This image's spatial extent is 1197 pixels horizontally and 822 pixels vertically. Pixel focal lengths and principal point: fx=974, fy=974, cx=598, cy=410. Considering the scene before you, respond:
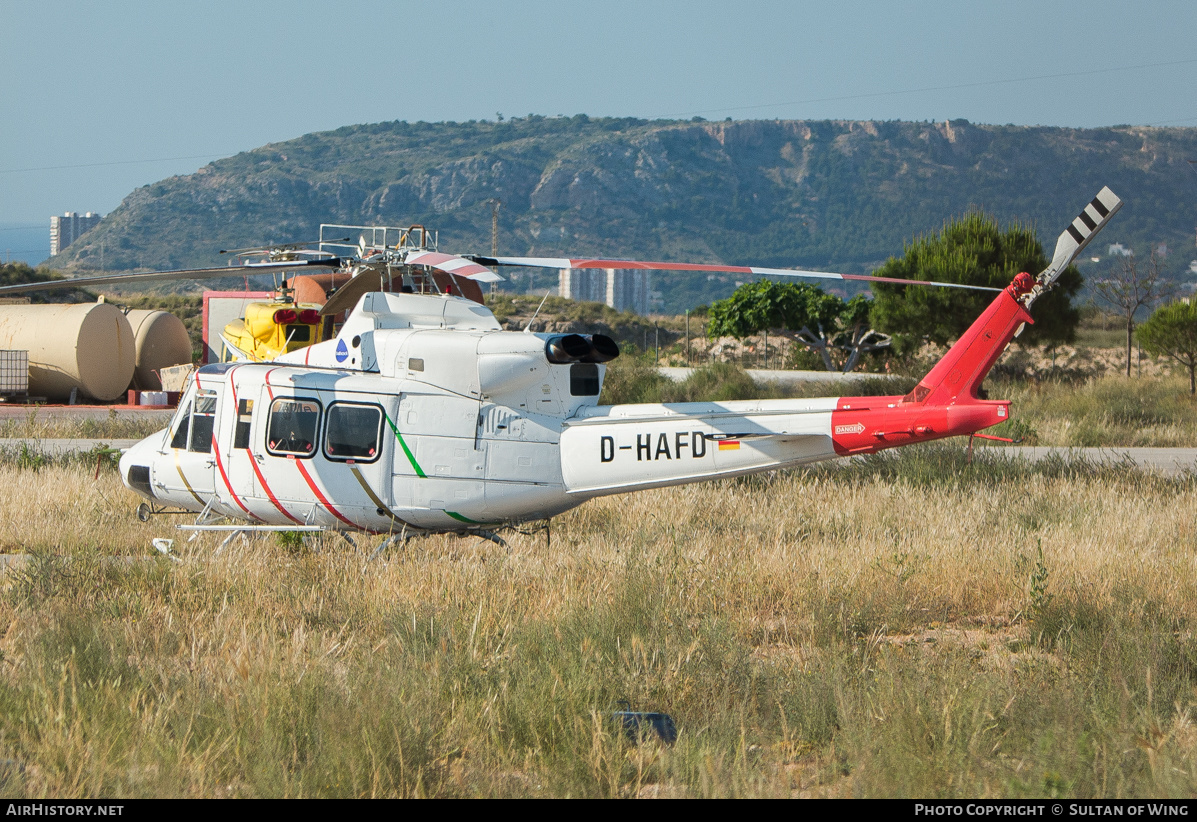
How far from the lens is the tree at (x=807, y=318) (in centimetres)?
3903

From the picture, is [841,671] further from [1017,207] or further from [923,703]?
[1017,207]

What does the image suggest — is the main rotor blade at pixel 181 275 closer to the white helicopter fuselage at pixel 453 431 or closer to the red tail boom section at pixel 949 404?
the white helicopter fuselage at pixel 453 431

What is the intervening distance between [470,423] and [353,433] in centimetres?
107

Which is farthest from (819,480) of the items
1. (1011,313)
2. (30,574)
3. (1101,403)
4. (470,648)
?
(1101,403)

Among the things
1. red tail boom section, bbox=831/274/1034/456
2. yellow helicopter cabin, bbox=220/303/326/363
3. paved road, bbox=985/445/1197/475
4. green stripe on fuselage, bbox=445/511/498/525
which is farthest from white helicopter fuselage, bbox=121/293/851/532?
paved road, bbox=985/445/1197/475

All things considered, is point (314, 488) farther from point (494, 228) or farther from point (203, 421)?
point (494, 228)

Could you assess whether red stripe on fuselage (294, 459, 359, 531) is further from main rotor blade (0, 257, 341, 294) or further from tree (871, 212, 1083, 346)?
tree (871, 212, 1083, 346)

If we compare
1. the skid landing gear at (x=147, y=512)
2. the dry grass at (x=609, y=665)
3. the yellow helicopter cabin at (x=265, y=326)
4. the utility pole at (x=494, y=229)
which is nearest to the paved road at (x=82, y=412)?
the utility pole at (x=494, y=229)

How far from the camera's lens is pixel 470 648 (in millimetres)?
5848

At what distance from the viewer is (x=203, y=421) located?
9.42 metres

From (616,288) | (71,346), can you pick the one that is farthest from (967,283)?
(616,288)

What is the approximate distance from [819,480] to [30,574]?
9683mm

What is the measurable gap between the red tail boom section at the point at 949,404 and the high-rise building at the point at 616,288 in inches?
5791
